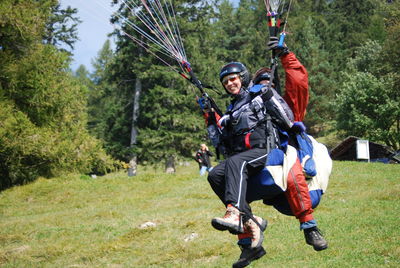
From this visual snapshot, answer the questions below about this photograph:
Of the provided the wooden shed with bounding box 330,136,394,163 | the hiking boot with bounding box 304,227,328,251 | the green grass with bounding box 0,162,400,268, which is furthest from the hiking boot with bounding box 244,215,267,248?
the wooden shed with bounding box 330,136,394,163

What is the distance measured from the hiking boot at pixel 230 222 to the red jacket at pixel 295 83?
1359 millimetres

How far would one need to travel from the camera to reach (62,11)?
32844 mm

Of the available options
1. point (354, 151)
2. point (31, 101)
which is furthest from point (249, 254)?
point (354, 151)

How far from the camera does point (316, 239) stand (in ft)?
17.0

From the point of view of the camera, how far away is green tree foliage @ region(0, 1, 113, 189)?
19797 millimetres

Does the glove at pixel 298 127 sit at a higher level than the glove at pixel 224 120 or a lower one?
lower

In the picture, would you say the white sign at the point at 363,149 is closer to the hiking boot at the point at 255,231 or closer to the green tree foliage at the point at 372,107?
the green tree foliage at the point at 372,107

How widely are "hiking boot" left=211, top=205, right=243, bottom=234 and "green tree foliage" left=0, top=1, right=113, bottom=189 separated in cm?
1629

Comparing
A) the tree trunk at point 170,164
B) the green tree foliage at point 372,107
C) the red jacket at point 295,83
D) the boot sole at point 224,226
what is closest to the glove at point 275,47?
the red jacket at point 295,83

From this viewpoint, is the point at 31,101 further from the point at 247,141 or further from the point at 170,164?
the point at 247,141

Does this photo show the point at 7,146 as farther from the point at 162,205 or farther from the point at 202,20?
the point at 202,20

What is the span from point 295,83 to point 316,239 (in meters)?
1.75

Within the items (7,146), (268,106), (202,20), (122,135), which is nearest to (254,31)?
(202,20)

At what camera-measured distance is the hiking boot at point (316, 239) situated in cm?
515
